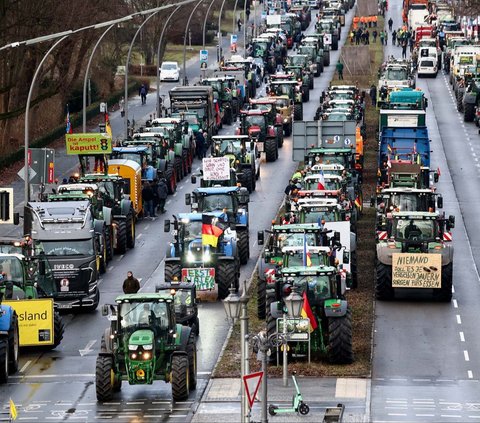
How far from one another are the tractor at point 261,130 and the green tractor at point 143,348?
151ft

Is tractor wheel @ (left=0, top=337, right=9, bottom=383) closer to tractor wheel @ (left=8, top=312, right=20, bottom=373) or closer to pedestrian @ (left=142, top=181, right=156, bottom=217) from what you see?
tractor wheel @ (left=8, top=312, right=20, bottom=373)

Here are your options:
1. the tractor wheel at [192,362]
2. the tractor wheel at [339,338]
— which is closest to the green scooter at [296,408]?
the tractor wheel at [192,362]

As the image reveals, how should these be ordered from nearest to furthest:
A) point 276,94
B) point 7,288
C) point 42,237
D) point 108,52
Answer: point 7,288 < point 42,237 < point 276,94 < point 108,52

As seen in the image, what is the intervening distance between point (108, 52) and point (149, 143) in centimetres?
4317

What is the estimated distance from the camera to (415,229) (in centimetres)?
5494

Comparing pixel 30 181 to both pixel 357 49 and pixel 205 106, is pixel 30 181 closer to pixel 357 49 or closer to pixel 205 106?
pixel 205 106

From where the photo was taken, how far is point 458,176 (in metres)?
82.9

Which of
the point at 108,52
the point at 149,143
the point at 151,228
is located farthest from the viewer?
the point at 108,52

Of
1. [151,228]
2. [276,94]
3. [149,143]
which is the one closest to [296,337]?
[151,228]

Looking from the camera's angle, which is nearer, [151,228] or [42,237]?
[42,237]

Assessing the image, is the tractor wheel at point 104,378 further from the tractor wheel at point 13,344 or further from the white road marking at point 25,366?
the white road marking at point 25,366

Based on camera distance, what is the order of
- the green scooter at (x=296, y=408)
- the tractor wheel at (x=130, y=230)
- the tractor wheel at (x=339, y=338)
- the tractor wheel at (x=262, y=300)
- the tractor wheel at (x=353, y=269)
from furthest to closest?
the tractor wheel at (x=130, y=230) < the tractor wheel at (x=353, y=269) < the tractor wheel at (x=262, y=300) < the tractor wheel at (x=339, y=338) < the green scooter at (x=296, y=408)

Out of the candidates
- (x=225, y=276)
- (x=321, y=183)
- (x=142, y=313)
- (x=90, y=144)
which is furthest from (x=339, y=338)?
(x=90, y=144)

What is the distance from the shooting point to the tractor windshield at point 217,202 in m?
61.8
